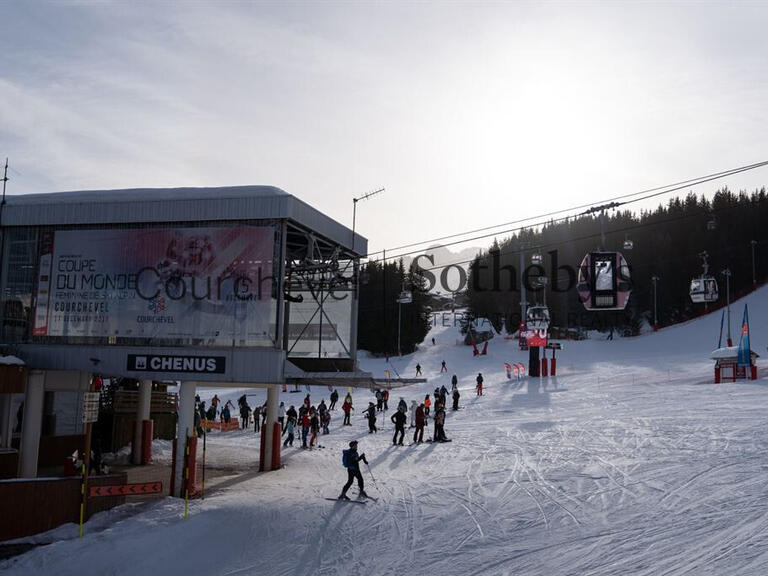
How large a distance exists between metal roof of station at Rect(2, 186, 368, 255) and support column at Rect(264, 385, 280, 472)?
16.9 feet

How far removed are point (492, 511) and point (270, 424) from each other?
9.18 meters

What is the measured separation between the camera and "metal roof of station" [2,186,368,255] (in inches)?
682

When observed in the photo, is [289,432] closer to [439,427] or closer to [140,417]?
[140,417]

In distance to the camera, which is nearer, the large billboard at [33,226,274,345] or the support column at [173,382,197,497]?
the support column at [173,382,197,497]

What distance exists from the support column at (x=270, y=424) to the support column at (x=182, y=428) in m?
3.56

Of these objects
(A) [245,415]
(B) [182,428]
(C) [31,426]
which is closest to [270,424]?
(B) [182,428]

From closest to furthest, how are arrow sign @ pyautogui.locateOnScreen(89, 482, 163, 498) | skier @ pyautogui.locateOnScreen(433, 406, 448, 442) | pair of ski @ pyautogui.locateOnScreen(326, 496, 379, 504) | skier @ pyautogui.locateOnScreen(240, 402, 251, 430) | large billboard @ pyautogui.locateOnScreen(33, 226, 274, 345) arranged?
pair of ski @ pyautogui.locateOnScreen(326, 496, 379, 504)
arrow sign @ pyautogui.locateOnScreen(89, 482, 163, 498)
large billboard @ pyautogui.locateOnScreen(33, 226, 274, 345)
skier @ pyautogui.locateOnScreen(433, 406, 448, 442)
skier @ pyautogui.locateOnScreen(240, 402, 251, 430)

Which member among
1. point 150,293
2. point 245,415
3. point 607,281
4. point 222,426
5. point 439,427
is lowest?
point 222,426

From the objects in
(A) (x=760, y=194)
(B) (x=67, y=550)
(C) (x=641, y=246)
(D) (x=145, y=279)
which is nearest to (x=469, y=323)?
(C) (x=641, y=246)

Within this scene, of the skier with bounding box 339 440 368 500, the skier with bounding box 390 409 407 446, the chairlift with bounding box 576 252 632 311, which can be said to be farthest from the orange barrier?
the chairlift with bounding box 576 252 632 311

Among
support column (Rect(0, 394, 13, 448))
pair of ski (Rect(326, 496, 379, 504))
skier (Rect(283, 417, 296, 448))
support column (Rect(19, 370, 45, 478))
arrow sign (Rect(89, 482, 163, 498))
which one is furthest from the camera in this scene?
skier (Rect(283, 417, 296, 448))

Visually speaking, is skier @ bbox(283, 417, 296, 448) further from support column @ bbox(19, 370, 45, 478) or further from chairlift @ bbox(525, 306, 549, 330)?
chairlift @ bbox(525, 306, 549, 330)

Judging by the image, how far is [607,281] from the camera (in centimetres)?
2080

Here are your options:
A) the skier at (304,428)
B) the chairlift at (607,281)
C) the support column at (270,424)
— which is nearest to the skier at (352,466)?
the support column at (270,424)
